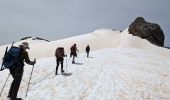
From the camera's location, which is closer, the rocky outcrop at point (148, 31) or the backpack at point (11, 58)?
the backpack at point (11, 58)

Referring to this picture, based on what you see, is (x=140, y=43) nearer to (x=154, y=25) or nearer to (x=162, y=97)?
(x=154, y=25)

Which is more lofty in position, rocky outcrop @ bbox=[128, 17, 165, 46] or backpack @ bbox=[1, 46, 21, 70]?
rocky outcrop @ bbox=[128, 17, 165, 46]

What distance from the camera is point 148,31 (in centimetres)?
8475

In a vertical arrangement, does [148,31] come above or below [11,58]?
above

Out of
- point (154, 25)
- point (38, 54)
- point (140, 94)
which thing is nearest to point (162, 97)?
point (140, 94)

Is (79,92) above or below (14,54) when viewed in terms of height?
below

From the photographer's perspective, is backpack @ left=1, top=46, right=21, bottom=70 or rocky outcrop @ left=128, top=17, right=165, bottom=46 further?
rocky outcrop @ left=128, top=17, right=165, bottom=46

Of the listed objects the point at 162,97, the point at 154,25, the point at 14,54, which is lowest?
the point at 162,97

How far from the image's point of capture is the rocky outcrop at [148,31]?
84.0 m

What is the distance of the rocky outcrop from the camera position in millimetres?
84031

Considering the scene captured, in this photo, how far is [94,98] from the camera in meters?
14.4

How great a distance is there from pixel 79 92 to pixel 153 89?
18.1 feet

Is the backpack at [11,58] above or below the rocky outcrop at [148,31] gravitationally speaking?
below

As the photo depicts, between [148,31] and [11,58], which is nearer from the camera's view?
[11,58]
